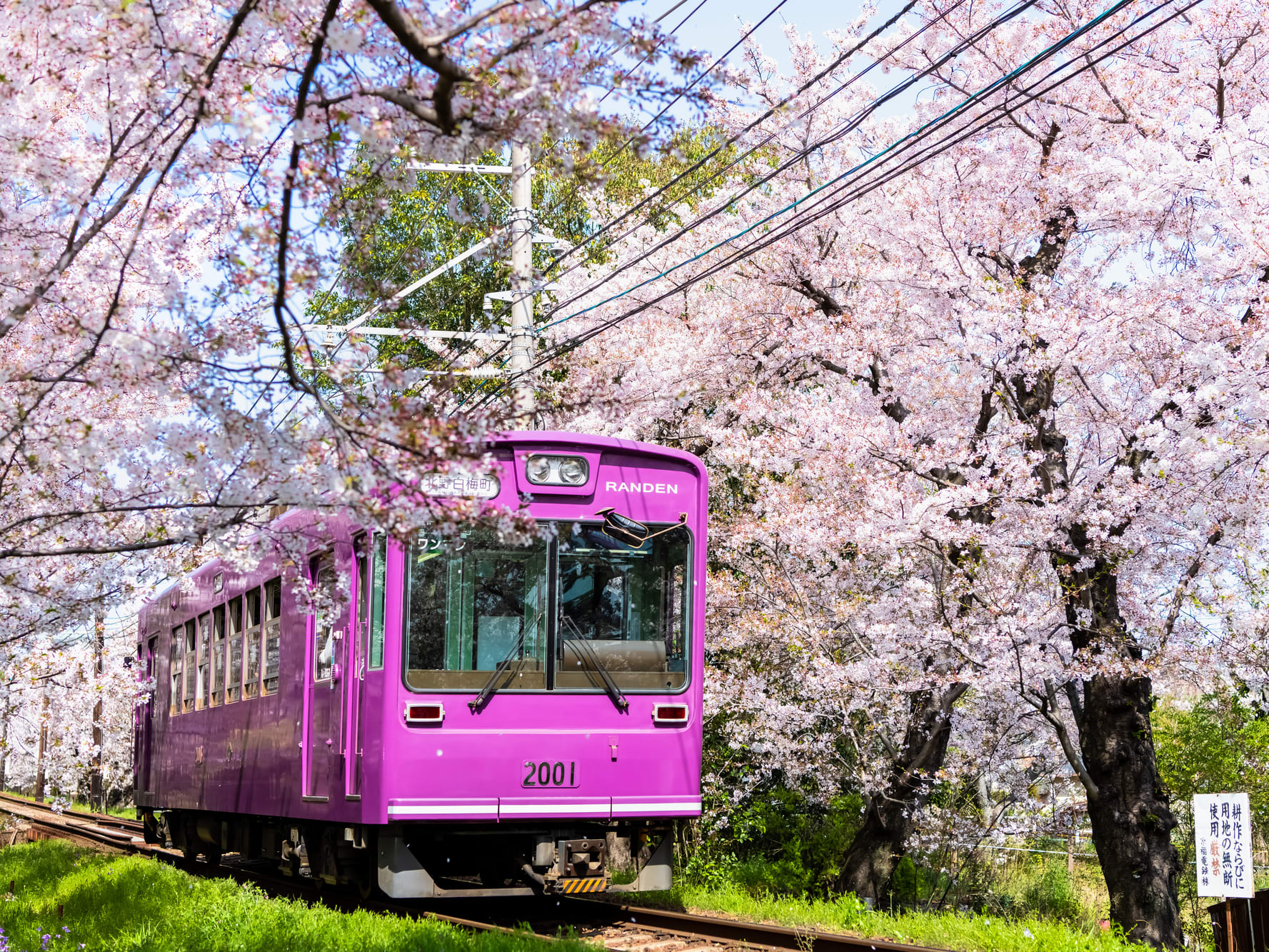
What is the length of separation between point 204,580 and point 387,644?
5.25 meters

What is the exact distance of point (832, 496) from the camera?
1288 centimetres

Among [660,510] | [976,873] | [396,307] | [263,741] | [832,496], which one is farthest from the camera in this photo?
[976,873]

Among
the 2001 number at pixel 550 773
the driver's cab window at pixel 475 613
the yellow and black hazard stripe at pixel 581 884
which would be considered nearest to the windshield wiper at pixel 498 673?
the driver's cab window at pixel 475 613

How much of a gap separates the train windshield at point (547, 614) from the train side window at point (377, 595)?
0.20 meters

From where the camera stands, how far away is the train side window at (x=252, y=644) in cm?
1094

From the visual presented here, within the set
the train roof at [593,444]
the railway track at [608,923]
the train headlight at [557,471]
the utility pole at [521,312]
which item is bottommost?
the railway track at [608,923]

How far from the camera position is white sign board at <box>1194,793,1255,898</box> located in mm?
8023

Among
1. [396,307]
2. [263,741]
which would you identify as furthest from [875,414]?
[396,307]

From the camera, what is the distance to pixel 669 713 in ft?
29.0

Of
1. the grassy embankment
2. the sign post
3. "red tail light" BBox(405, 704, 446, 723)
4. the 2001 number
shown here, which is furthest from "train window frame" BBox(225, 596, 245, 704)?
the sign post

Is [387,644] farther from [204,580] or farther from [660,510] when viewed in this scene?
[204,580]

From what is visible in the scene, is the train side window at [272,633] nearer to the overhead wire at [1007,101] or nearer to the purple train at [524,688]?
the purple train at [524,688]

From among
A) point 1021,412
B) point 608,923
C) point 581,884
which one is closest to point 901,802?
point 1021,412

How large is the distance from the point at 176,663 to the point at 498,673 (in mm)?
7191
